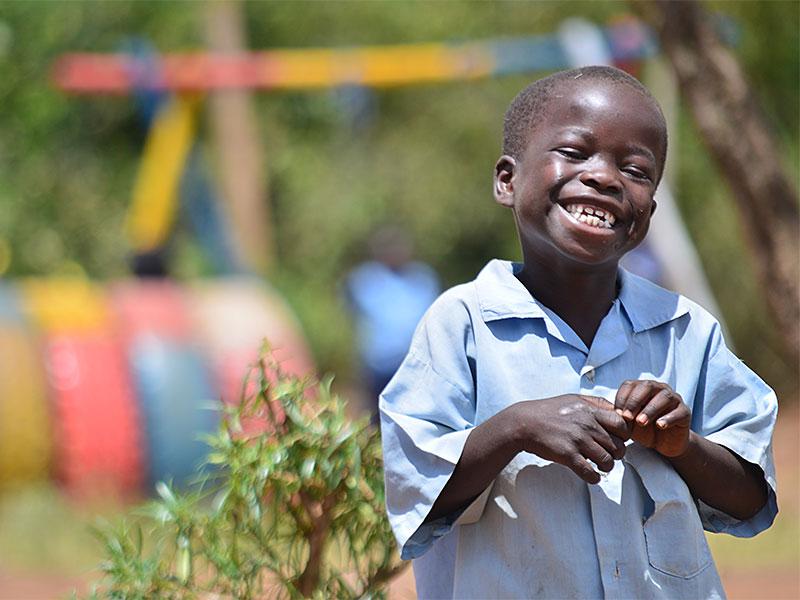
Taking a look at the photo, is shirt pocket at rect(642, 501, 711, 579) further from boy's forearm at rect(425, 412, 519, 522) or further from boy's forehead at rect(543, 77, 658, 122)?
boy's forehead at rect(543, 77, 658, 122)

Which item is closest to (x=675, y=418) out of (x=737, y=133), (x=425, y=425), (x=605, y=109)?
(x=425, y=425)

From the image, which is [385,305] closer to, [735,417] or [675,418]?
[735,417]

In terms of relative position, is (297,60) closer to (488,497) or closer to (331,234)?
(331,234)

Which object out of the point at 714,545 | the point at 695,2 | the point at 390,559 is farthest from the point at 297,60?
the point at 390,559

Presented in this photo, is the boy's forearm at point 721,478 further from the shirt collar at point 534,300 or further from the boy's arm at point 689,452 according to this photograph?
the shirt collar at point 534,300

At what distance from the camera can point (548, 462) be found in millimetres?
2168

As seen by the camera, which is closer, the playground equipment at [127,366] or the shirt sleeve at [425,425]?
the shirt sleeve at [425,425]

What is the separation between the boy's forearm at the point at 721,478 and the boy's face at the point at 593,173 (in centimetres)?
34

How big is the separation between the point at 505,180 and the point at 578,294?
233 mm

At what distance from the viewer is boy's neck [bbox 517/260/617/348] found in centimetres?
227

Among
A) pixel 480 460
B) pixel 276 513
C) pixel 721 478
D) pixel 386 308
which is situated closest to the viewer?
pixel 480 460

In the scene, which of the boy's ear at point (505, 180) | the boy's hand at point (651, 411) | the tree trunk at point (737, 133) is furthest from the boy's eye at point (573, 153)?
the tree trunk at point (737, 133)

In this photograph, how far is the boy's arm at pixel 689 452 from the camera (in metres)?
2.01

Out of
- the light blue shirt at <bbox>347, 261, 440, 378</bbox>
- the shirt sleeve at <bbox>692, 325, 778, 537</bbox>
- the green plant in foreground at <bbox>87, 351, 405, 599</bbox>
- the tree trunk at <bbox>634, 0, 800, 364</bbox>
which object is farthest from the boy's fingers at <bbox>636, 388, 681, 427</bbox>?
the light blue shirt at <bbox>347, 261, 440, 378</bbox>
